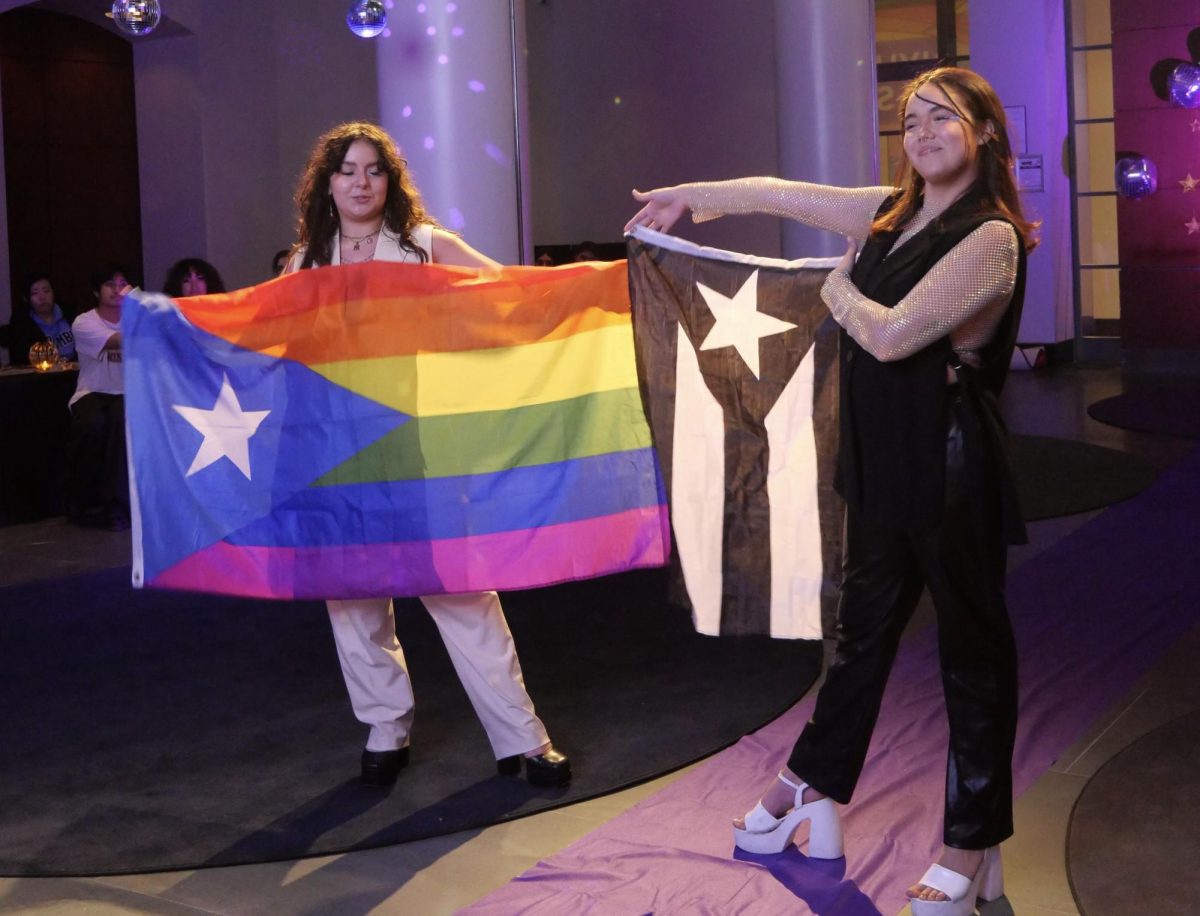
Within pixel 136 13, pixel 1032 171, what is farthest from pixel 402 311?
pixel 1032 171

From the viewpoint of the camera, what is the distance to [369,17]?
6.38 meters

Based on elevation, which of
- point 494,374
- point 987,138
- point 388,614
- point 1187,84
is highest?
point 1187,84

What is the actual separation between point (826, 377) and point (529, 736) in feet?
3.76

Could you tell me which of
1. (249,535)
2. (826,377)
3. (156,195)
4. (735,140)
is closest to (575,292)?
(826,377)

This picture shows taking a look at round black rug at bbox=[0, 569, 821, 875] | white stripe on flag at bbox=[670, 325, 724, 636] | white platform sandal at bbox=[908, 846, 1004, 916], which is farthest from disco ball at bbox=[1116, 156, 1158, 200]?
white platform sandal at bbox=[908, 846, 1004, 916]

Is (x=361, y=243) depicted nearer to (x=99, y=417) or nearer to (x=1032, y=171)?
(x=99, y=417)

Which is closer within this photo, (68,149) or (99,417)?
(99,417)

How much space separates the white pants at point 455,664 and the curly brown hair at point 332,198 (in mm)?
846

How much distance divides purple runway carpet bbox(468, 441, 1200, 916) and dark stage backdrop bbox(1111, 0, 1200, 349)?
27.1 feet

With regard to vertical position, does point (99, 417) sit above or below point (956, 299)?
below

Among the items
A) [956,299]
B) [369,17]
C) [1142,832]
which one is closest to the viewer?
[956,299]

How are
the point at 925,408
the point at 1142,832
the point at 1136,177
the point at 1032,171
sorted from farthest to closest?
1. the point at 1032,171
2. the point at 1136,177
3. the point at 1142,832
4. the point at 925,408

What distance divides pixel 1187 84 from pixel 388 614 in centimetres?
1054

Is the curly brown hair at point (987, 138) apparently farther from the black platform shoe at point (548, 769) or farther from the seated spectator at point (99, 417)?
the seated spectator at point (99, 417)
